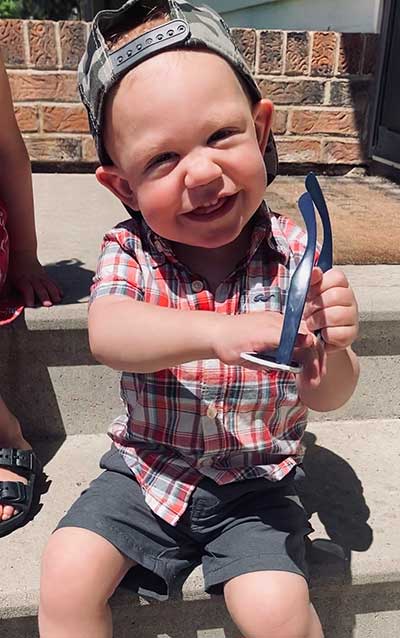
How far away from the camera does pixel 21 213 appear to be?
5.37ft

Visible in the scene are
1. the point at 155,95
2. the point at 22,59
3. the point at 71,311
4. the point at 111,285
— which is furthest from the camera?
the point at 22,59

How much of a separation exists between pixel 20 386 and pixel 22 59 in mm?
1711

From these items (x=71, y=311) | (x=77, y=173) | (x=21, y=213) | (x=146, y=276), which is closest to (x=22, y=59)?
(x=77, y=173)

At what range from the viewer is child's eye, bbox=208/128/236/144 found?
1059mm

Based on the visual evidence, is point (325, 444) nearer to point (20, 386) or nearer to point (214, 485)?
point (214, 485)

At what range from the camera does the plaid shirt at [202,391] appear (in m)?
1.22

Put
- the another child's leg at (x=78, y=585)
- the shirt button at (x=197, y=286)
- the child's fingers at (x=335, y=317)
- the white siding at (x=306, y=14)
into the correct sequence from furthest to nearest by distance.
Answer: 1. the white siding at (x=306, y=14)
2. the shirt button at (x=197, y=286)
3. the another child's leg at (x=78, y=585)
4. the child's fingers at (x=335, y=317)

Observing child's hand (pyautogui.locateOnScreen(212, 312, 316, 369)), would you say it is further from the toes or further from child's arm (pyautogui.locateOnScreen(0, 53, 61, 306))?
child's arm (pyautogui.locateOnScreen(0, 53, 61, 306))

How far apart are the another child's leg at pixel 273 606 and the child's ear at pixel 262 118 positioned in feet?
2.28

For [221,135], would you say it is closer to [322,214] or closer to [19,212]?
[322,214]

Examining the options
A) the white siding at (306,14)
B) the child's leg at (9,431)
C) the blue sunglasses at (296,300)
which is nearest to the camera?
the blue sunglasses at (296,300)

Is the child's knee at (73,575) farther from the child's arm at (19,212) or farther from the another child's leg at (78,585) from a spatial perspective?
the child's arm at (19,212)

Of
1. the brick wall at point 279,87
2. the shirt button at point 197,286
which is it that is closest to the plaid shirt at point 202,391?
the shirt button at point 197,286

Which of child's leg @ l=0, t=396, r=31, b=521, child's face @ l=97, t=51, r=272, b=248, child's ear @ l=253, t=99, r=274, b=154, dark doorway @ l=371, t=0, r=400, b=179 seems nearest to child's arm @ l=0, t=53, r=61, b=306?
child's leg @ l=0, t=396, r=31, b=521
